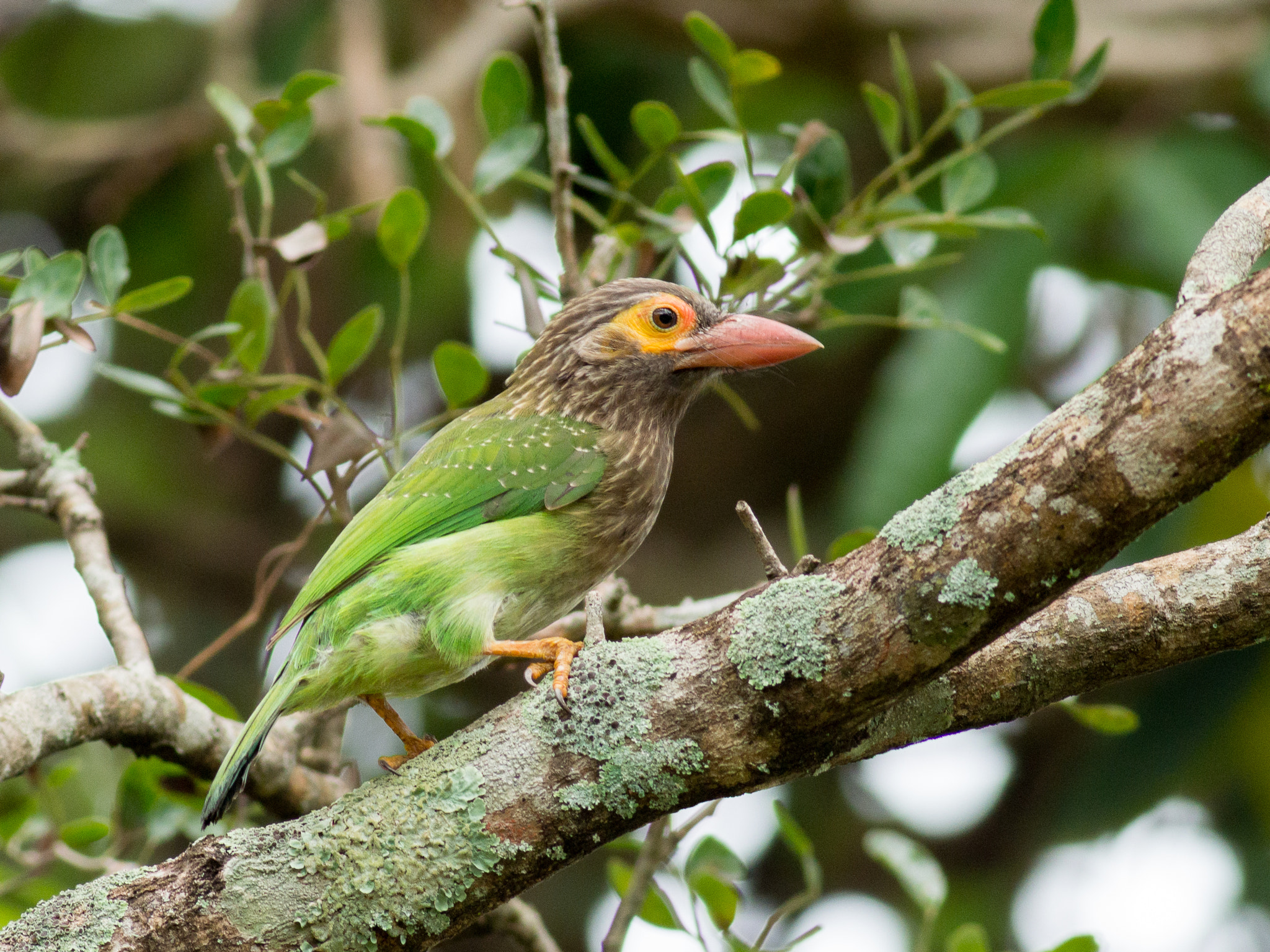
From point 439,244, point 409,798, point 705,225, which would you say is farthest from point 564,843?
point 439,244

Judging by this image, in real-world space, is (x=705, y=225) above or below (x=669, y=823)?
above

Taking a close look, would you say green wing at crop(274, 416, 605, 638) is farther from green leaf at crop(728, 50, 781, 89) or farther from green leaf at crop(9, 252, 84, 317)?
green leaf at crop(728, 50, 781, 89)

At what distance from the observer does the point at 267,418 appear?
5.83 meters

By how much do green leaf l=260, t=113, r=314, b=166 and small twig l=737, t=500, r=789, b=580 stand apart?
54.5 inches

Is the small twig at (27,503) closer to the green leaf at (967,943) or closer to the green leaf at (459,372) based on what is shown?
the green leaf at (459,372)

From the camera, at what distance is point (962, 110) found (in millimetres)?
2869

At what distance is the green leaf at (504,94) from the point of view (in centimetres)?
284

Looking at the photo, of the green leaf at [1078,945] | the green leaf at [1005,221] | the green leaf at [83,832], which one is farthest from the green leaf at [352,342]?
the green leaf at [1078,945]

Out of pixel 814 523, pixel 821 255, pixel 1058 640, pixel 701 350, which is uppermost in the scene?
pixel 821 255

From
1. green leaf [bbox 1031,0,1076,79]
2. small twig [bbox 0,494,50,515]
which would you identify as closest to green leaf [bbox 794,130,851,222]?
green leaf [bbox 1031,0,1076,79]

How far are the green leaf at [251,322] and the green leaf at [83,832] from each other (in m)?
1.01

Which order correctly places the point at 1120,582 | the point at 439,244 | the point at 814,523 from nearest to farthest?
the point at 1120,582, the point at 439,244, the point at 814,523

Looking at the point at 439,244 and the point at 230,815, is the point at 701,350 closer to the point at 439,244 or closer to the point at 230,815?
the point at 230,815

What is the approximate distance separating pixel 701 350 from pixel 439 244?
2457 mm
